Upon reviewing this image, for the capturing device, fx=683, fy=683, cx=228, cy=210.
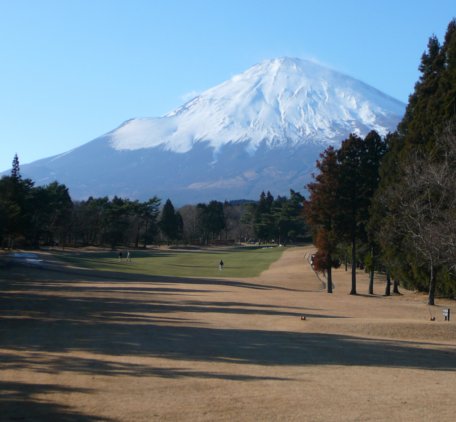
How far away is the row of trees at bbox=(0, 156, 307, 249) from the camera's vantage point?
79.9 m

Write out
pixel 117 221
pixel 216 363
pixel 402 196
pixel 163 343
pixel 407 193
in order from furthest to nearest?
pixel 117 221, pixel 402 196, pixel 407 193, pixel 163 343, pixel 216 363

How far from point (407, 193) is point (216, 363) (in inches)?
814

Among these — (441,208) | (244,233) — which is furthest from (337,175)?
(244,233)

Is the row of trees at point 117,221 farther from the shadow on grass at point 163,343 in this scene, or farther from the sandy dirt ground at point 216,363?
the sandy dirt ground at point 216,363

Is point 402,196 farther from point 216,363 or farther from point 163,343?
point 216,363

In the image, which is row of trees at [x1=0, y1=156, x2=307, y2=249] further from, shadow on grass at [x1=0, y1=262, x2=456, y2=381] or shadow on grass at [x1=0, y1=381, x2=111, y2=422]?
shadow on grass at [x1=0, y1=381, x2=111, y2=422]

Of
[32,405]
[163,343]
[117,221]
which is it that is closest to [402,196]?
[163,343]

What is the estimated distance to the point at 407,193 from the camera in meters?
31.9

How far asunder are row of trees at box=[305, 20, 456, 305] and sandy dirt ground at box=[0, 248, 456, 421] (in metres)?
4.66

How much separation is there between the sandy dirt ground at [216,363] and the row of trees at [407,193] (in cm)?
466

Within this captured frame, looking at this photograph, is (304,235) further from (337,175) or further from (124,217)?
(337,175)

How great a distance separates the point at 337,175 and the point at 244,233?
5096 inches

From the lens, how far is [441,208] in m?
31.4

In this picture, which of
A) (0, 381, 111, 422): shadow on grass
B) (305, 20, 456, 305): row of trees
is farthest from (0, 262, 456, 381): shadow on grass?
(305, 20, 456, 305): row of trees
